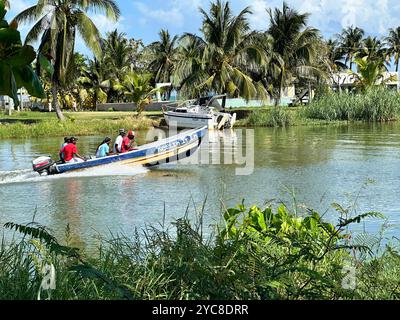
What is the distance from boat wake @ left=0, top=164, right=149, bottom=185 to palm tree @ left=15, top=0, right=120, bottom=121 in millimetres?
18745

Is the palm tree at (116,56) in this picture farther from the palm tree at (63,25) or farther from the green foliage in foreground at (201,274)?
the green foliage in foreground at (201,274)

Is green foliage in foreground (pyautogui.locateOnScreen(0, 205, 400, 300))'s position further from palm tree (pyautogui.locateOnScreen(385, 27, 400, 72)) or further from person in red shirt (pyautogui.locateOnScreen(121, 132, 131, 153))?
palm tree (pyautogui.locateOnScreen(385, 27, 400, 72))

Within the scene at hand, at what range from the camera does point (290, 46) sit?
44844mm

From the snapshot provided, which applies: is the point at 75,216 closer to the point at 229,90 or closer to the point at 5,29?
the point at 5,29

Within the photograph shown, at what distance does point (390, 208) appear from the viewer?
420 inches

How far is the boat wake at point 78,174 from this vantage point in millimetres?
16328

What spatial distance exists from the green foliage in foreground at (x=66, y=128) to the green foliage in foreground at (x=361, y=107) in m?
12.3

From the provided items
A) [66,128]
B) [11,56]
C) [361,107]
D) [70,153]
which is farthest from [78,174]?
[361,107]

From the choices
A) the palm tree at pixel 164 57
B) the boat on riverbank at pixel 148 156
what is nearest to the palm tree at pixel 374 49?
the palm tree at pixel 164 57

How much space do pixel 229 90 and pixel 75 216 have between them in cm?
3072

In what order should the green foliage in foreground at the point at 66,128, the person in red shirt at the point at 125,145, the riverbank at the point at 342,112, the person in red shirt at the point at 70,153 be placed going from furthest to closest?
the riverbank at the point at 342,112 → the green foliage in foreground at the point at 66,128 → the person in red shirt at the point at 125,145 → the person in red shirt at the point at 70,153

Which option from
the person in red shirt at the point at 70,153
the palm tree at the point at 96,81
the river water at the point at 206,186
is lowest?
the river water at the point at 206,186

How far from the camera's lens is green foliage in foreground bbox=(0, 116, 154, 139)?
108ft

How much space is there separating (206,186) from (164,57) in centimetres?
4519
